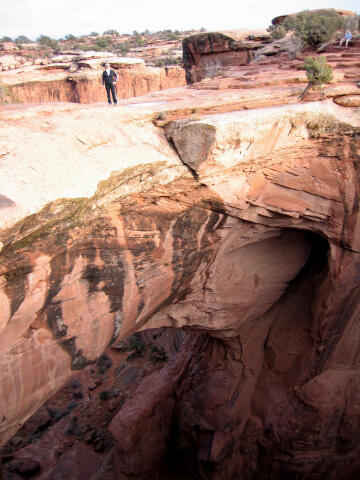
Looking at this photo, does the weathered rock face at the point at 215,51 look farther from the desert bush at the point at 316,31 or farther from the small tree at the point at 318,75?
the small tree at the point at 318,75

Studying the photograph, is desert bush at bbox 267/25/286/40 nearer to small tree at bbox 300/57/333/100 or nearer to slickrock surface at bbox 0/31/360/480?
slickrock surface at bbox 0/31/360/480

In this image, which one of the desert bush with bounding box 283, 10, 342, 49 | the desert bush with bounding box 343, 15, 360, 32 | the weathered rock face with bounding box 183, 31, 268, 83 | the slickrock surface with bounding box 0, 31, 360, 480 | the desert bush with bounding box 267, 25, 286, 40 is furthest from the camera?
the weathered rock face with bounding box 183, 31, 268, 83

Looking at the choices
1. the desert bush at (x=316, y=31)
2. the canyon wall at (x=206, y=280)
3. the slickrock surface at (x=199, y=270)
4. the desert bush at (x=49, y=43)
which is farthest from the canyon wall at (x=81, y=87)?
the desert bush at (x=49, y=43)

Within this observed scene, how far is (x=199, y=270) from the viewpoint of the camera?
4.36 meters

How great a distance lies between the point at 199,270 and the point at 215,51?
15326 millimetres

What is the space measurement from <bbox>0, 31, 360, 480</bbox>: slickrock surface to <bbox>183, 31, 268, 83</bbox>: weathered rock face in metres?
11.0

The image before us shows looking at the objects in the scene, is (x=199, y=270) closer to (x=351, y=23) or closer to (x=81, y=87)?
(x=351, y=23)

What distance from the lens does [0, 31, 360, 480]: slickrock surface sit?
2.85 m

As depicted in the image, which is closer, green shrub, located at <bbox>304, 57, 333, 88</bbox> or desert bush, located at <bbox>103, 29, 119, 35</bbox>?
green shrub, located at <bbox>304, 57, 333, 88</bbox>

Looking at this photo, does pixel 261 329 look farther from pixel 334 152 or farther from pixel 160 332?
pixel 160 332

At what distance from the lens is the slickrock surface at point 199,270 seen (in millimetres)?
2852

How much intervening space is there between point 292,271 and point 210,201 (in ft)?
8.17

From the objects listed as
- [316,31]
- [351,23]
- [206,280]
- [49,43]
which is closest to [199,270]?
[206,280]

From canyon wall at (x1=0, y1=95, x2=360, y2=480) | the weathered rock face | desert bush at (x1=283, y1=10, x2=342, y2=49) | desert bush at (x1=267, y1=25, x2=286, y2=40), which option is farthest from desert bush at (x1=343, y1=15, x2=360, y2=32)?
canyon wall at (x1=0, y1=95, x2=360, y2=480)
